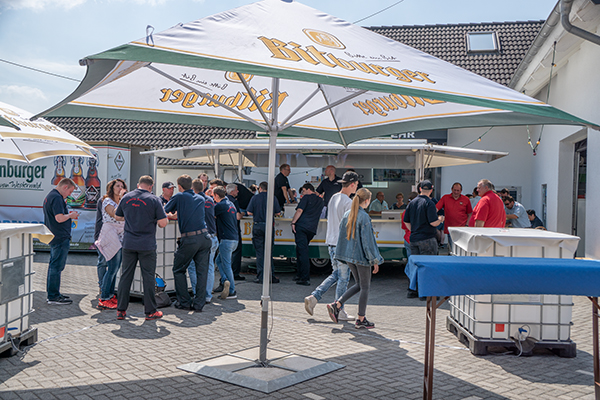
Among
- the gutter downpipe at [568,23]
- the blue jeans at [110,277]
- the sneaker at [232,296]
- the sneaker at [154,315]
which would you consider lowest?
the sneaker at [232,296]

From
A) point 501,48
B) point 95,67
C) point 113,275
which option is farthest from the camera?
point 501,48

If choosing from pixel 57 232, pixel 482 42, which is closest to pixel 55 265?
pixel 57 232

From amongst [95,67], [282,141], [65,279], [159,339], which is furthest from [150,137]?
[95,67]

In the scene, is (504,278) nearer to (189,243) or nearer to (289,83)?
(289,83)

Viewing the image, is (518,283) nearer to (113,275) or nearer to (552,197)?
(113,275)

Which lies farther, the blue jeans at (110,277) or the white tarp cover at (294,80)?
the blue jeans at (110,277)

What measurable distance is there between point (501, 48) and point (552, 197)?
7663 mm

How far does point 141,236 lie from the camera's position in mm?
6594

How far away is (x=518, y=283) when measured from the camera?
3.87 metres

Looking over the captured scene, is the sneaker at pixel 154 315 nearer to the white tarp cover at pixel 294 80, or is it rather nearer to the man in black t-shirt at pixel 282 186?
the white tarp cover at pixel 294 80

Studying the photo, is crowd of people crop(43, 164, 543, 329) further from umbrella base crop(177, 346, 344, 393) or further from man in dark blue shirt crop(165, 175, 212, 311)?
umbrella base crop(177, 346, 344, 393)

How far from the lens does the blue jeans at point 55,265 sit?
24.2ft

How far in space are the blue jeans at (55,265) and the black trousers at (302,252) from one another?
159 inches

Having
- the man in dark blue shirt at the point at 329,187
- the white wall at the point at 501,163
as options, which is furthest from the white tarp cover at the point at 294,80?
the white wall at the point at 501,163
